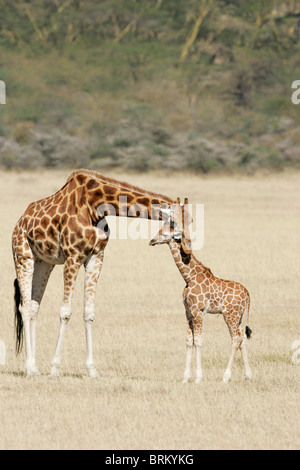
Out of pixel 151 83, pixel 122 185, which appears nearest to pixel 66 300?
pixel 122 185

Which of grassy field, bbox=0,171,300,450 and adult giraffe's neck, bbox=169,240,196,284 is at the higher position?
adult giraffe's neck, bbox=169,240,196,284

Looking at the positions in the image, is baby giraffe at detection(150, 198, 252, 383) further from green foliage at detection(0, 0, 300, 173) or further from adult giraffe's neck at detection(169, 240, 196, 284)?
green foliage at detection(0, 0, 300, 173)

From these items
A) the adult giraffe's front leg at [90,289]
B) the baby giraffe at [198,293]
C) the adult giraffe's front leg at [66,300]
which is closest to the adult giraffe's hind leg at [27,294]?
the adult giraffe's front leg at [66,300]

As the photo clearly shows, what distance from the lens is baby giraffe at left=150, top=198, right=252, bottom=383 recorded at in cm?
909

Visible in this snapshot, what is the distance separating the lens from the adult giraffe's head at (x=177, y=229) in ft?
29.9

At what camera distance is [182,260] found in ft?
→ 30.4

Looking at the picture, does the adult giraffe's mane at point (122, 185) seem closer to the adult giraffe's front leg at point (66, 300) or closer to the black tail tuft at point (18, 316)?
the adult giraffe's front leg at point (66, 300)

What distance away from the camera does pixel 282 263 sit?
18047 millimetres

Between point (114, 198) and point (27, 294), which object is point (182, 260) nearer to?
point (114, 198)

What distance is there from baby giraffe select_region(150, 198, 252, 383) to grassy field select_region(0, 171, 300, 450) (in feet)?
1.49

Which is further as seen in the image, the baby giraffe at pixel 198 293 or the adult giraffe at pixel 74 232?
the adult giraffe at pixel 74 232

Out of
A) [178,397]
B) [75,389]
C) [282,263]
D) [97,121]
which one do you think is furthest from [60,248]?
[97,121]

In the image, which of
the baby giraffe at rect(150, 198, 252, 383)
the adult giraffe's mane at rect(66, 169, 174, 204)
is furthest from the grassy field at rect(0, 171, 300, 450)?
the adult giraffe's mane at rect(66, 169, 174, 204)

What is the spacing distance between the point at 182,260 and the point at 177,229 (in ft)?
1.10
